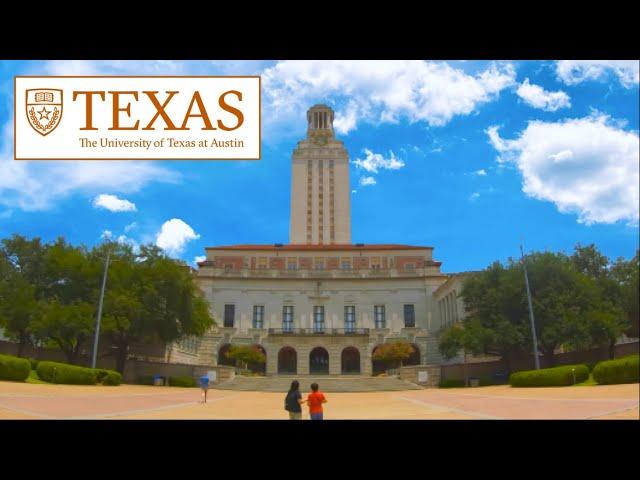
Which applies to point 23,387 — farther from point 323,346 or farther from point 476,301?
point 323,346

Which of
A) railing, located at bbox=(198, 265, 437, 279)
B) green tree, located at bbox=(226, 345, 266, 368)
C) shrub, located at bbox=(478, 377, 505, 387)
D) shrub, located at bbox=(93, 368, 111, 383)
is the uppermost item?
railing, located at bbox=(198, 265, 437, 279)

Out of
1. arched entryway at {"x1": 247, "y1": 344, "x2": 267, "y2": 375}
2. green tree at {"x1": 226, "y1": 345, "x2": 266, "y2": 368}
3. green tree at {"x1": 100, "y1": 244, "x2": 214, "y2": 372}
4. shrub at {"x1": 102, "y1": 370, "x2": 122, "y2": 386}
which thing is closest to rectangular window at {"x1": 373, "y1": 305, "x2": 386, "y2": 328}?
arched entryway at {"x1": 247, "y1": 344, "x2": 267, "y2": 375}

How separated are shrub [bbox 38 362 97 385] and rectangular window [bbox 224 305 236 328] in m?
Result: 28.1

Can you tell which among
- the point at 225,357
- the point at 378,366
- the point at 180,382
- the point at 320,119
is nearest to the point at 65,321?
the point at 180,382

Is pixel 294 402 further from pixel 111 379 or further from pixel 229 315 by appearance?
pixel 229 315

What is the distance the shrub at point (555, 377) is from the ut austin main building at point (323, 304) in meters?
24.4

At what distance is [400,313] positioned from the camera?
5641 cm

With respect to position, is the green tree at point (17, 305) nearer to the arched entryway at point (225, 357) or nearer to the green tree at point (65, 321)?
the green tree at point (65, 321)

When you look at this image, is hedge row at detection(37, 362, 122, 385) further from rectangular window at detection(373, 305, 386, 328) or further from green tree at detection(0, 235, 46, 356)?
rectangular window at detection(373, 305, 386, 328)

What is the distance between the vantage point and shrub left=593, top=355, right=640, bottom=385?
11.7m

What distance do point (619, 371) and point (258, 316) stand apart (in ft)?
145

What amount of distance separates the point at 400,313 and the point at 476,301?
789 inches

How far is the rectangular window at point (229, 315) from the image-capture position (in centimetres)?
5588
